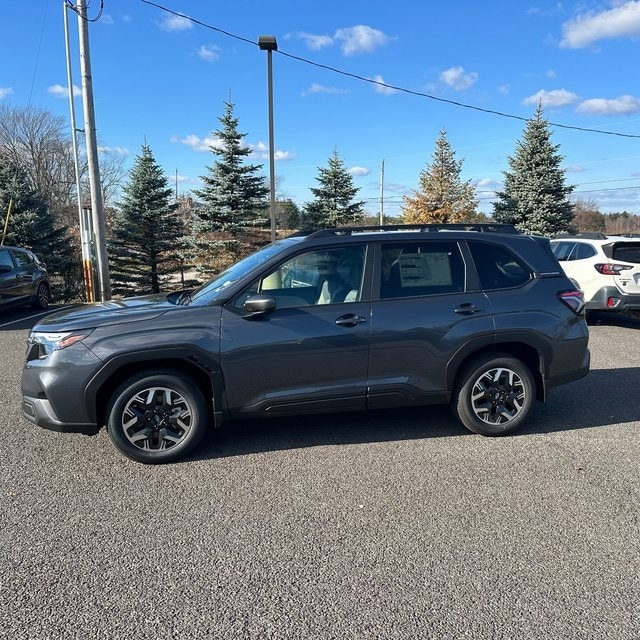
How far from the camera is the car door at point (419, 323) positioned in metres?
4.19

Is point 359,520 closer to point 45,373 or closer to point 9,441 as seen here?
point 45,373

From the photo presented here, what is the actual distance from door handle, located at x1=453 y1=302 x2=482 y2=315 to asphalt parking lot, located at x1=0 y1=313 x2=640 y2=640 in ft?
3.59

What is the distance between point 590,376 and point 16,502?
6127 mm

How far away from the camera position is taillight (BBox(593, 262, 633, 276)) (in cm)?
895

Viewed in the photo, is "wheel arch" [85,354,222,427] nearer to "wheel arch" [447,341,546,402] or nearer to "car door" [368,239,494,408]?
"car door" [368,239,494,408]

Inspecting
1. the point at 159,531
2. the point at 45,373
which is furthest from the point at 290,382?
the point at 45,373

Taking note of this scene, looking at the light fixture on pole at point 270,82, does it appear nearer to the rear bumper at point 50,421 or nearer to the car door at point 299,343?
the car door at point 299,343

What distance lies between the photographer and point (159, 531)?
304cm

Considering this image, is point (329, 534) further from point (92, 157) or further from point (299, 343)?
point (92, 157)

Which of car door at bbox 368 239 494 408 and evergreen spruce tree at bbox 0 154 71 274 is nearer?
car door at bbox 368 239 494 408

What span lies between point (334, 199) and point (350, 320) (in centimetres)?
2391

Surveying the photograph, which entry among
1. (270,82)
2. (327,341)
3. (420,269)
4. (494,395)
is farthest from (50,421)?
(270,82)

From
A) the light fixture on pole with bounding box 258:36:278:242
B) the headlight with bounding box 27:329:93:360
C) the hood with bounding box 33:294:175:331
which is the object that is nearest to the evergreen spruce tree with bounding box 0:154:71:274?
the light fixture on pole with bounding box 258:36:278:242

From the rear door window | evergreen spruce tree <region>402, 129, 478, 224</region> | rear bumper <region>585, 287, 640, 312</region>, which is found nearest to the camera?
the rear door window
